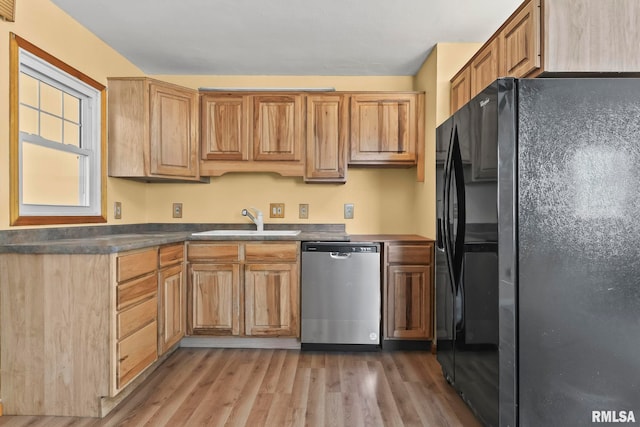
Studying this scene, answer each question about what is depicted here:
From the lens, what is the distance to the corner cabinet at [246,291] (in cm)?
302

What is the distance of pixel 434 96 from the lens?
10.1 ft

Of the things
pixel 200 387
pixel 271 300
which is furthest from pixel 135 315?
pixel 271 300

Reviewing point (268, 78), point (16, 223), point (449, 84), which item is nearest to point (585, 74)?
point (449, 84)

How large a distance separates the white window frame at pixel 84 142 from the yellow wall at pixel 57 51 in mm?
117

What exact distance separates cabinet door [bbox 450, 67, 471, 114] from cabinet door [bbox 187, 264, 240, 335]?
205cm

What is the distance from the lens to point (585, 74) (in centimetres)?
190

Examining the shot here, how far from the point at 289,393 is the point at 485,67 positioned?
7.57ft

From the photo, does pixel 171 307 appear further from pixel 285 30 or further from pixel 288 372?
pixel 285 30

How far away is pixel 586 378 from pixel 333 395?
4.12ft

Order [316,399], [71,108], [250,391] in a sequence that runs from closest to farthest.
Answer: [316,399] < [250,391] < [71,108]

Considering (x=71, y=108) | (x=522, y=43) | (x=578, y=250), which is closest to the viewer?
(x=578, y=250)

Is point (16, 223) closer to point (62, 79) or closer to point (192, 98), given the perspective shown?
point (62, 79)

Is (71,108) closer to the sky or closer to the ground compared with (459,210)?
closer to the sky

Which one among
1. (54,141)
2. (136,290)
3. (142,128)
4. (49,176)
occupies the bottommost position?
(136,290)
